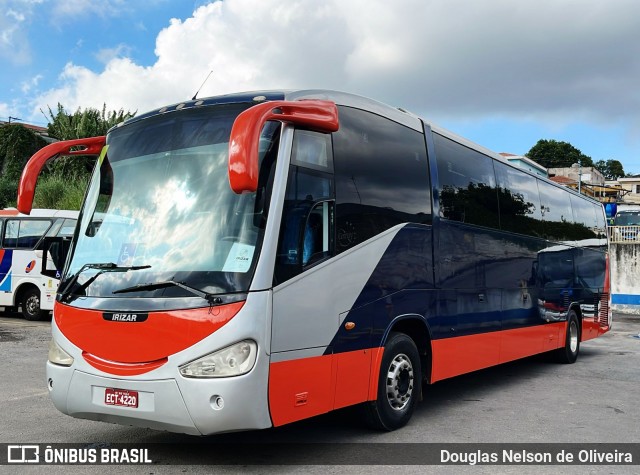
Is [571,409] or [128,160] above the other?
[128,160]

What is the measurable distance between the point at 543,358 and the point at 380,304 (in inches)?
295

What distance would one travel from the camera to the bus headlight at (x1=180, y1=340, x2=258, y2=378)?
15.7 ft

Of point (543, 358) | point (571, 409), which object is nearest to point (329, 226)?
point (571, 409)

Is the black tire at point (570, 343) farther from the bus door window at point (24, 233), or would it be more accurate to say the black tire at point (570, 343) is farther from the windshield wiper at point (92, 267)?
the bus door window at point (24, 233)

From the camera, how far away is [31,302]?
1731 cm

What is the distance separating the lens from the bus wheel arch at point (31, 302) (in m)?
17.2

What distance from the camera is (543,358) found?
12.7 metres

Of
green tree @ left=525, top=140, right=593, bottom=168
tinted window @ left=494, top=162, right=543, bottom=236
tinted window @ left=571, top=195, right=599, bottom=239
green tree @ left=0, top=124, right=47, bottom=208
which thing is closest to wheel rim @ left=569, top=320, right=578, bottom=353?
tinted window @ left=571, top=195, right=599, bottom=239

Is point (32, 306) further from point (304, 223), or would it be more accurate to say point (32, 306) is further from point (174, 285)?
point (304, 223)

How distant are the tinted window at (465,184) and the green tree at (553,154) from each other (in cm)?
9424

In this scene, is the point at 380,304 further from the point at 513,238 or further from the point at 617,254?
the point at 617,254

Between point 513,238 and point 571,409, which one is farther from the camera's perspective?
point 513,238

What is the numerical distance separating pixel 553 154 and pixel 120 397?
10219 cm

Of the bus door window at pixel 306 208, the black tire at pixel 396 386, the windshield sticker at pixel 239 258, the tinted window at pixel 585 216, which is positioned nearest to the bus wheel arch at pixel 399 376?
the black tire at pixel 396 386
